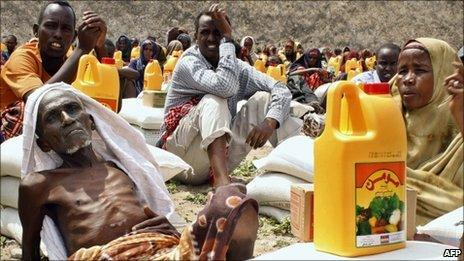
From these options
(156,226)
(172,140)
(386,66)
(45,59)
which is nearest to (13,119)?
(45,59)

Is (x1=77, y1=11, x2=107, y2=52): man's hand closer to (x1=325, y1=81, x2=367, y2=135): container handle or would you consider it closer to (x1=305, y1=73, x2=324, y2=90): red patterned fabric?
(x1=325, y1=81, x2=367, y2=135): container handle

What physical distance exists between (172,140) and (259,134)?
56 centimetres

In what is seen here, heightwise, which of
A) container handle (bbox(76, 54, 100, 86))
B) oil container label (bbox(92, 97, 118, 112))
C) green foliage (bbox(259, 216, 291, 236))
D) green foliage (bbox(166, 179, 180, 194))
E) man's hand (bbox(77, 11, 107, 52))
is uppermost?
man's hand (bbox(77, 11, 107, 52))

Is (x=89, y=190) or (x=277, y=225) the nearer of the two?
(x=89, y=190)

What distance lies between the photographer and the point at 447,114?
2.63m

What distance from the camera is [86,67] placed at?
3.57 metres

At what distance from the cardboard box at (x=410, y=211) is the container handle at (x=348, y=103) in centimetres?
26

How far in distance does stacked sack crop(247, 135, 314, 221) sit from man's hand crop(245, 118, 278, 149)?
257 millimetres

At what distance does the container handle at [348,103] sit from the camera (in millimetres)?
1732

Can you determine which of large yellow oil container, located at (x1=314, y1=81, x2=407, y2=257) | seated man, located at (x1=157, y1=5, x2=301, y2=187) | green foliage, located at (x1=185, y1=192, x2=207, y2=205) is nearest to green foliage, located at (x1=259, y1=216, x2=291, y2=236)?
seated man, located at (x1=157, y1=5, x2=301, y2=187)

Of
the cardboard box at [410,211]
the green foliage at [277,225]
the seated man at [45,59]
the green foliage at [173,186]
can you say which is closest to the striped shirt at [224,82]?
the green foliage at [173,186]

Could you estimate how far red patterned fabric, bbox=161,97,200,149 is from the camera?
4.05 meters

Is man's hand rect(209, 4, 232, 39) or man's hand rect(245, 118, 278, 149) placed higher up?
man's hand rect(209, 4, 232, 39)

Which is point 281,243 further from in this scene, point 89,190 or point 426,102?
point 89,190
